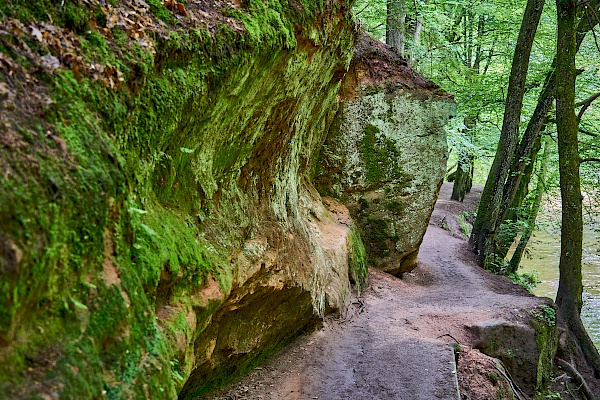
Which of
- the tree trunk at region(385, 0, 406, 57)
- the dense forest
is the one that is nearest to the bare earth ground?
the dense forest

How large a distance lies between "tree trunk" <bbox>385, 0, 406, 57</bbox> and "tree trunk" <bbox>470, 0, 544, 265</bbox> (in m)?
3.09

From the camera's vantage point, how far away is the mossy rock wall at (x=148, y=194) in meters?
2.49

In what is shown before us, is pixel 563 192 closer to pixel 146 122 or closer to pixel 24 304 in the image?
pixel 146 122

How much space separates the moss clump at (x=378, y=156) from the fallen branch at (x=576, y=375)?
5134 millimetres

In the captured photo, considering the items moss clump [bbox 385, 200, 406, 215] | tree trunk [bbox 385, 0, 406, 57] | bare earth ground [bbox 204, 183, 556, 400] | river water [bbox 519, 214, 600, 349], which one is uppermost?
tree trunk [bbox 385, 0, 406, 57]

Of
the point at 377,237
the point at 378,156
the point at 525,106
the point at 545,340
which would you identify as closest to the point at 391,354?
the point at 545,340

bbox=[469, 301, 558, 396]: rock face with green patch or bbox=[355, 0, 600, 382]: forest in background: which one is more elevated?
bbox=[355, 0, 600, 382]: forest in background

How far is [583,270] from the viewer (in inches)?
839

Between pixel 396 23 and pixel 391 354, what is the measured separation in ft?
35.7

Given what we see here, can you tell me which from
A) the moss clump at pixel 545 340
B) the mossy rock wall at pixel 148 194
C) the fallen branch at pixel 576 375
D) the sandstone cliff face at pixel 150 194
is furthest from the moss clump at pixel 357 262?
the fallen branch at pixel 576 375

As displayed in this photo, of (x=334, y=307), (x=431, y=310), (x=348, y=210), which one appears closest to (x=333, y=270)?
(x=334, y=307)

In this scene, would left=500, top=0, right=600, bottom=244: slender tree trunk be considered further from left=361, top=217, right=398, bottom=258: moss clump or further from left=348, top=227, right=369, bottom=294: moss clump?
left=348, top=227, right=369, bottom=294: moss clump

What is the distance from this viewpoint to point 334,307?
8.20 meters

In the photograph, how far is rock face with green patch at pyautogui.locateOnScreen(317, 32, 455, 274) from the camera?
12.5 meters
